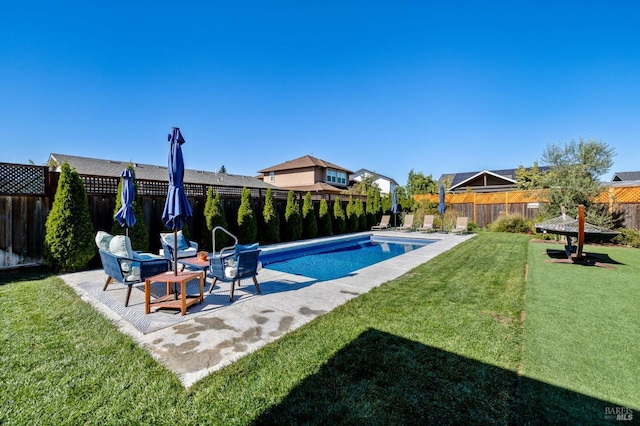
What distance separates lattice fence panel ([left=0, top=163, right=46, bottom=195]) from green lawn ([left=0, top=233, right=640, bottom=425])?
419cm

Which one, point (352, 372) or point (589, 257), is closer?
point (352, 372)

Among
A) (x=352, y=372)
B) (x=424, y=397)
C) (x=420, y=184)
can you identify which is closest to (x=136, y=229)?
(x=352, y=372)

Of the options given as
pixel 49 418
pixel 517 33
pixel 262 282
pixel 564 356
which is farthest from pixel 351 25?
pixel 49 418

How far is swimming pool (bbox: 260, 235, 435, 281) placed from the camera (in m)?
8.43

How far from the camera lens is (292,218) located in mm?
13500

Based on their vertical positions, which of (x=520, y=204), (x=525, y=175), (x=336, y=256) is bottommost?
(x=336, y=256)

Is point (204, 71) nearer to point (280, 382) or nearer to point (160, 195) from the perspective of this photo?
point (160, 195)

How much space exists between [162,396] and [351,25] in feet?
46.9

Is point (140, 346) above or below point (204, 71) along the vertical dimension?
below

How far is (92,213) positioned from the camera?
8008mm

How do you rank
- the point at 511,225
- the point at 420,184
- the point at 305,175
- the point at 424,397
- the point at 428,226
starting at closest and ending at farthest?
the point at 424,397, the point at 511,225, the point at 428,226, the point at 305,175, the point at 420,184

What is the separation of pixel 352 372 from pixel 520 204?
66.4ft

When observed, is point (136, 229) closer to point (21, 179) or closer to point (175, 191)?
point (21, 179)

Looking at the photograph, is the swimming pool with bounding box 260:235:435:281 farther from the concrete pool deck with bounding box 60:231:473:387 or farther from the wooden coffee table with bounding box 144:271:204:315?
the wooden coffee table with bounding box 144:271:204:315
